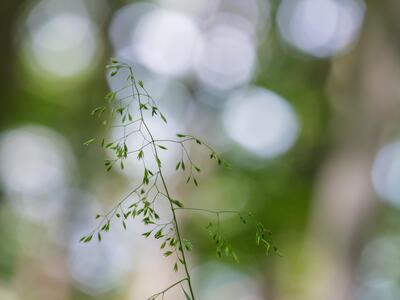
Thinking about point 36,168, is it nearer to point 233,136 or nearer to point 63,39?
point 63,39

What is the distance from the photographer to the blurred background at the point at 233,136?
648cm

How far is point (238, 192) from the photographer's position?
11.7 metres

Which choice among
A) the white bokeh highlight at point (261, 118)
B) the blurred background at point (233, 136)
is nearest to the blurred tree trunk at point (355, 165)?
the blurred background at point (233, 136)

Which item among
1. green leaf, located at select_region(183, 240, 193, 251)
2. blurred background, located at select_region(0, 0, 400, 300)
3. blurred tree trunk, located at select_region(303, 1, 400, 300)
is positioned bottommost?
green leaf, located at select_region(183, 240, 193, 251)

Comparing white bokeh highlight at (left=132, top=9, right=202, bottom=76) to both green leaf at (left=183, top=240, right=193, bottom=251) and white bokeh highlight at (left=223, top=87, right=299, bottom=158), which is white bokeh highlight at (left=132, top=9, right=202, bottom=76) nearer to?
white bokeh highlight at (left=223, top=87, right=299, bottom=158)

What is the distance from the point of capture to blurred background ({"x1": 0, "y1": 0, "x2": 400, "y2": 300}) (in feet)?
21.3

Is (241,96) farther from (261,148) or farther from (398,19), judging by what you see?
(398,19)

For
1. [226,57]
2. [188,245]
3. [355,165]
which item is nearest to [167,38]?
[226,57]

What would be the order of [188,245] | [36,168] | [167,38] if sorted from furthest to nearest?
[36,168]
[167,38]
[188,245]

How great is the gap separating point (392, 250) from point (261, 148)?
4451 mm

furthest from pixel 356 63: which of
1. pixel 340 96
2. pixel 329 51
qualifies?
pixel 329 51

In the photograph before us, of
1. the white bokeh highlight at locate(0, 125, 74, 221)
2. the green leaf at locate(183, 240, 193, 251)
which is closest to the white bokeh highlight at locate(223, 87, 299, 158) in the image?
the white bokeh highlight at locate(0, 125, 74, 221)

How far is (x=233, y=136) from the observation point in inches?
485

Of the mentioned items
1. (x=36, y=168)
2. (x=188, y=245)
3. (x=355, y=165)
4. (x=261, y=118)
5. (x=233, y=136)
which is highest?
(x=36, y=168)
